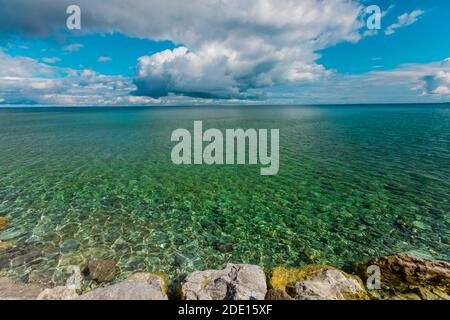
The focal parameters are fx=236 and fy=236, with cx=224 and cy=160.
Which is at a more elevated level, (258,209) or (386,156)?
(386,156)

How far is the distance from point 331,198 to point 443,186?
1133 cm

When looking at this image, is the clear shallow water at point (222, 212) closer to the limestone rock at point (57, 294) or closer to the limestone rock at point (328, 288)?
the limestone rock at point (328, 288)

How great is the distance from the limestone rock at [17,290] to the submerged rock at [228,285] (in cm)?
612

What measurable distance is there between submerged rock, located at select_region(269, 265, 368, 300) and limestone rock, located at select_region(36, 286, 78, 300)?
8.10 meters

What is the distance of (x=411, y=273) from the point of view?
1066 cm

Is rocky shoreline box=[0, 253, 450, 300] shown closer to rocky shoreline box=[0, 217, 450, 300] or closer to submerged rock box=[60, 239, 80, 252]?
rocky shoreline box=[0, 217, 450, 300]

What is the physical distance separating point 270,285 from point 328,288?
2.32m

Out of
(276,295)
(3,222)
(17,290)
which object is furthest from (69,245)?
(276,295)

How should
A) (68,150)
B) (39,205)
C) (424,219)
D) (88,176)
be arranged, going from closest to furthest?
(424,219) < (39,205) < (88,176) < (68,150)

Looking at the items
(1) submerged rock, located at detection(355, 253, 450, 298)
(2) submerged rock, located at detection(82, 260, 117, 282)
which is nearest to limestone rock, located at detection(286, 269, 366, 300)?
(1) submerged rock, located at detection(355, 253, 450, 298)

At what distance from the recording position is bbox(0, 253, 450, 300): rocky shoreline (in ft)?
29.7
